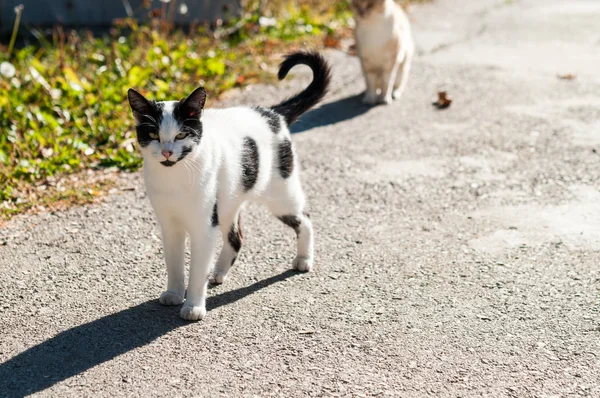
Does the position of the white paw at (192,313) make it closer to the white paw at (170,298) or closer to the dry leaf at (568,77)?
→ the white paw at (170,298)

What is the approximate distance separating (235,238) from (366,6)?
3400 mm

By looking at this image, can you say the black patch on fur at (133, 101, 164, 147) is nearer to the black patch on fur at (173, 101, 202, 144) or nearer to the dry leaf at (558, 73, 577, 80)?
the black patch on fur at (173, 101, 202, 144)

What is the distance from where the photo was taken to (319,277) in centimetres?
424

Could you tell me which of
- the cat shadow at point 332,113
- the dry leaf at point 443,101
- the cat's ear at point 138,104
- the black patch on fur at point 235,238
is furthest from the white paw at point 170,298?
the dry leaf at point 443,101

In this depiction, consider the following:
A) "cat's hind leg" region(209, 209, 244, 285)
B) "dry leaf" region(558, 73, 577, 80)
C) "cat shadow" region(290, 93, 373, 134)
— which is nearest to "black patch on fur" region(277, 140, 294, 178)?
"cat's hind leg" region(209, 209, 244, 285)

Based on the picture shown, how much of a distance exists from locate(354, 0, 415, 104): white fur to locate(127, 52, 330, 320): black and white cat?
283cm

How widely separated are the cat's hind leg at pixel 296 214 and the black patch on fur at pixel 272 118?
0.24 metres

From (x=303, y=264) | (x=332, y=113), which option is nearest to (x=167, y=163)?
(x=303, y=264)

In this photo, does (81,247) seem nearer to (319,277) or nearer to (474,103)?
(319,277)

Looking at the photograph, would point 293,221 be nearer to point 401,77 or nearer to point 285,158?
point 285,158

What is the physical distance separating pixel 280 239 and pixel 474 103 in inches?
125

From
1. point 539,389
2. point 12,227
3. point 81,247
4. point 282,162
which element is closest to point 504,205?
point 282,162

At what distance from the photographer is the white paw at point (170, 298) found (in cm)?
389

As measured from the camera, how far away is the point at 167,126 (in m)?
3.46
